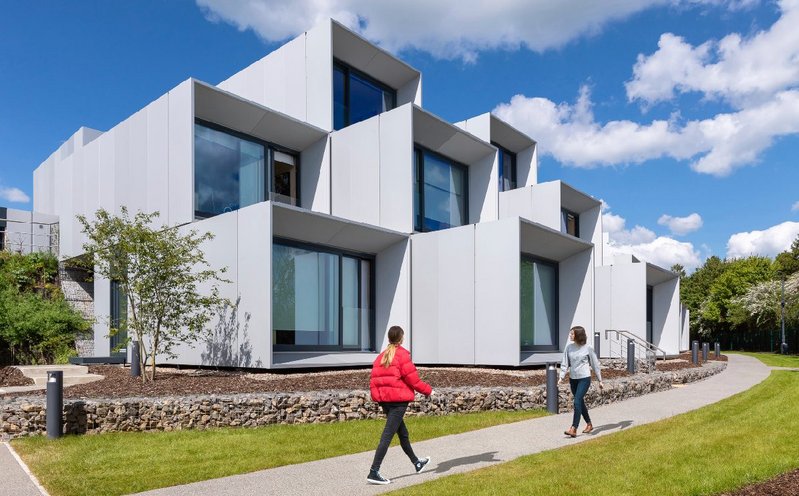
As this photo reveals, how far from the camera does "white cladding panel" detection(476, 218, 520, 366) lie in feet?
56.3

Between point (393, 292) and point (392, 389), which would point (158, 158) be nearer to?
point (393, 292)

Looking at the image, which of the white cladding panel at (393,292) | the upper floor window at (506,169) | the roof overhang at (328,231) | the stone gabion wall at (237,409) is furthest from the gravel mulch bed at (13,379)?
the upper floor window at (506,169)

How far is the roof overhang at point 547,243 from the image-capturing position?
61.6 feet

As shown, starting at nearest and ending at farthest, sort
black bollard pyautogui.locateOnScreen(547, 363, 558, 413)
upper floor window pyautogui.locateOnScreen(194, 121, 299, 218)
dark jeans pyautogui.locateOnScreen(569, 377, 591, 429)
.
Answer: dark jeans pyautogui.locateOnScreen(569, 377, 591, 429) < black bollard pyautogui.locateOnScreen(547, 363, 558, 413) < upper floor window pyautogui.locateOnScreen(194, 121, 299, 218)

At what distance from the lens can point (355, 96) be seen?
→ 74.2ft

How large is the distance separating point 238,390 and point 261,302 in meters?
3.42

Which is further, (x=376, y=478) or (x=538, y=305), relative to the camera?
(x=538, y=305)

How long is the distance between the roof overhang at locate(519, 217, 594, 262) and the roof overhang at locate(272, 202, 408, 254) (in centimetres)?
372

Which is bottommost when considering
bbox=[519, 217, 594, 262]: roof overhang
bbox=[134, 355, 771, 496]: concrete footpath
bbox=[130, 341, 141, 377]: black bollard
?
bbox=[134, 355, 771, 496]: concrete footpath

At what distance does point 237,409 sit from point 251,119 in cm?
1111

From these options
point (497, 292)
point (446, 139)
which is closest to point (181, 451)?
point (497, 292)

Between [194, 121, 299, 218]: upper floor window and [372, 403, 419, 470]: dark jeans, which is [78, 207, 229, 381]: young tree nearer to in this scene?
[194, 121, 299, 218]: upper floor window

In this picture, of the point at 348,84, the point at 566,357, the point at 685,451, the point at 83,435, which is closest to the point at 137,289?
the point at 83,435

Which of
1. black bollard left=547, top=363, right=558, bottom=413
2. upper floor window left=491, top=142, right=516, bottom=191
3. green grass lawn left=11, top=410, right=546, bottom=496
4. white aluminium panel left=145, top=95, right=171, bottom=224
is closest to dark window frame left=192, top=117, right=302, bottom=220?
white aluminium panel left=145, top=95, right=171, bottom=224
